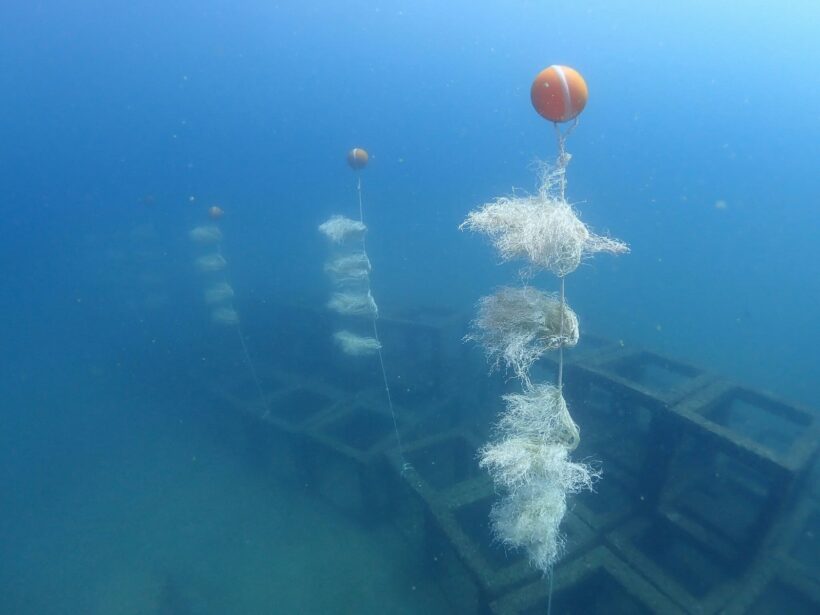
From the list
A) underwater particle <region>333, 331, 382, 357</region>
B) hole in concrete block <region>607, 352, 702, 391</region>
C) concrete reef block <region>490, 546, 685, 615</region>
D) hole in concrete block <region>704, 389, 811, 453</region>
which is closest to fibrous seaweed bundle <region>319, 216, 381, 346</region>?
underwater particle <region>333, 331, 382, 357</region>

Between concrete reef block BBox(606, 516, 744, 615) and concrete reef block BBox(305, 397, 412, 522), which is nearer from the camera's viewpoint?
concrete reef block BBox(606, 516, 744, 615)

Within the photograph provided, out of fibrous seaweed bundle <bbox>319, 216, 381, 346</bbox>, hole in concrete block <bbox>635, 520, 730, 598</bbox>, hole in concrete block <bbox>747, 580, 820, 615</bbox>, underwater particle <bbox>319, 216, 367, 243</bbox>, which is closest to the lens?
hole in concrete block <bbox>747, 580, 820, 615</bbox>

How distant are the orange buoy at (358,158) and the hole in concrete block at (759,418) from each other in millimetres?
7798

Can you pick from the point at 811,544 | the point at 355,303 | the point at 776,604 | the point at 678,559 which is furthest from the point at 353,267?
the point at 811,544

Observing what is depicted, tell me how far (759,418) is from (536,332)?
1851 cm

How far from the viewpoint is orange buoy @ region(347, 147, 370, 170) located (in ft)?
27.9

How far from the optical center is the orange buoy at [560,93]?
274 centimetres

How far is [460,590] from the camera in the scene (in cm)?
895

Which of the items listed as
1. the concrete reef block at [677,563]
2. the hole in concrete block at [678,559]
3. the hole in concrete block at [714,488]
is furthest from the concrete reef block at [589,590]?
the hole in concrete block at [714,488]

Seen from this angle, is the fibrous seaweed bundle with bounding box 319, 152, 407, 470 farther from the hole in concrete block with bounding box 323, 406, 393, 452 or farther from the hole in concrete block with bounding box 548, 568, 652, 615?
the hole in concrete block with bounding box 548, 568, 652, 615

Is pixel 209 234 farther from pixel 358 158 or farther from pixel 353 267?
pixel 358 158

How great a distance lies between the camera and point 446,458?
11.2 m

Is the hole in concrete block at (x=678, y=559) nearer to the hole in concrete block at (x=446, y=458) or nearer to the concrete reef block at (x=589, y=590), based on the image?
the concrete reef block at (x=589, y=590)

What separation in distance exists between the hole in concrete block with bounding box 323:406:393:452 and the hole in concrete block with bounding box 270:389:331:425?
136 centimetres
